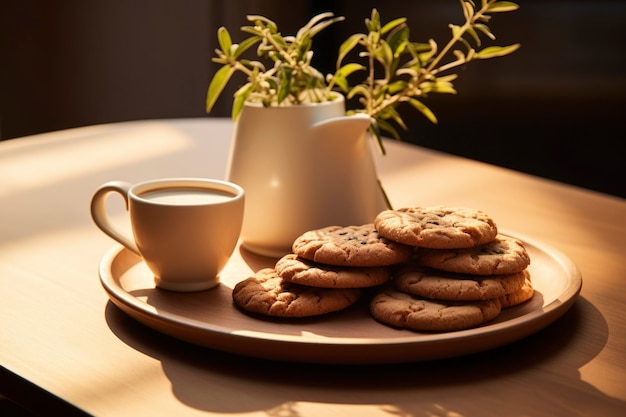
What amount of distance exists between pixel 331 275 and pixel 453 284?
11 cm

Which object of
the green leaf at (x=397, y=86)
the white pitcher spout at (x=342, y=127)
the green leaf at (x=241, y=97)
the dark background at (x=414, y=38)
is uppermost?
the green leaf at (x=397, y=86)

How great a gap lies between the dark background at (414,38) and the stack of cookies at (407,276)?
1.68 metres

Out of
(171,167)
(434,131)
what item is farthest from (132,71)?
(171,167)

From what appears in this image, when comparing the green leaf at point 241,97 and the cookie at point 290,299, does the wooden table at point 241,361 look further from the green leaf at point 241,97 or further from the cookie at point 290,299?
the green leaf at point 241,97

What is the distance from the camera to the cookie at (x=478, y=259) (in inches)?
30.7

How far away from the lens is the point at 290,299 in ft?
2.60

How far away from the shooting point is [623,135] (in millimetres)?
2334

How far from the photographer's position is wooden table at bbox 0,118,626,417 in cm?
68

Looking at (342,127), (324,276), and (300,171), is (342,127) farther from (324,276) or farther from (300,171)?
(324,276)

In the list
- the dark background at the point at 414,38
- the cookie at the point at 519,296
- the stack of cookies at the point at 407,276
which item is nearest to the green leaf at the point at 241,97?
the stack of cookies at the point at 407,276

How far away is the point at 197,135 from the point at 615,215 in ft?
2.66

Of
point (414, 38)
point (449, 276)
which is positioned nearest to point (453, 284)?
point (449, 276)

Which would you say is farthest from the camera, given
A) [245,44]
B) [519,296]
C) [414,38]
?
[414,38]

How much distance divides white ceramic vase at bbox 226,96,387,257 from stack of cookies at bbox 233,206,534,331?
6.1 inches
